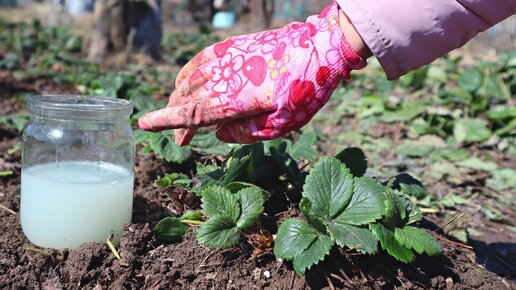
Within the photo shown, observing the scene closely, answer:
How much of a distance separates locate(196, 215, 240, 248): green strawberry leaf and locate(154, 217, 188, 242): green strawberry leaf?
0.18m

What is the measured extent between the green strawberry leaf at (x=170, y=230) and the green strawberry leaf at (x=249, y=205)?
0.25m

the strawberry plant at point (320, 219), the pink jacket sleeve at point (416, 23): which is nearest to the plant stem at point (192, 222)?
the strawberry plant at point (320, 219)

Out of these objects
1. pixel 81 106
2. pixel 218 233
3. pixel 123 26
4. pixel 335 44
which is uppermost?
pixel 335 44

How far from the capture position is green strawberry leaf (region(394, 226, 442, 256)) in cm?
193

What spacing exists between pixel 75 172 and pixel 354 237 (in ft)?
3.11

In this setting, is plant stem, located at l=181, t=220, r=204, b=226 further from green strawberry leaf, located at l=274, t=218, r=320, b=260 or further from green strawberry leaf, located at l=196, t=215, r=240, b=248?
green strawberry leaf, located at l=274, t=218, r=320, b=260

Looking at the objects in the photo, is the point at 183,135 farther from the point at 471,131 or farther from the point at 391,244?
the point at 471,131

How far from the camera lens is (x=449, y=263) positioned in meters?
2.16

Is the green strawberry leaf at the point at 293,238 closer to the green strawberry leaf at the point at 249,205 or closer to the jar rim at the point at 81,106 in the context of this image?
the green strawberry leaf at the point at 249,205

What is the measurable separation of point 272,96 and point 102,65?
520cm

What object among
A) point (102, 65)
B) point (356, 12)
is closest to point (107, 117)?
point (356, 12)

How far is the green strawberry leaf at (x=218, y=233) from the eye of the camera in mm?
1909

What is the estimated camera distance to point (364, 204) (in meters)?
1.97

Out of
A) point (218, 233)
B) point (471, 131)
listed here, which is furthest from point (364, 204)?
point (471, 131)
